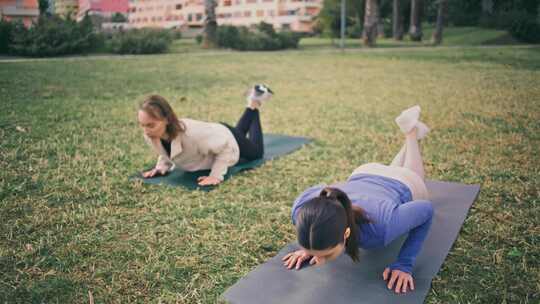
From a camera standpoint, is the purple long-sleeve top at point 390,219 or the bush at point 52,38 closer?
the purple long-sleeve top at point 390,219

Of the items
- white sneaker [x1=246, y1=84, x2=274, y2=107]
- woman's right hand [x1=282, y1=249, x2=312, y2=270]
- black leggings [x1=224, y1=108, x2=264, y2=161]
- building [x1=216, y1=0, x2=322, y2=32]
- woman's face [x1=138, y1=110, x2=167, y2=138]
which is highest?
building [x1=216, y1=0, x2=322, y2=32]

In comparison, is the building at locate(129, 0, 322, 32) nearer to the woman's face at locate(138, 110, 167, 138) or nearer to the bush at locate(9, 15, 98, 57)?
the bush at locate(9, 15, 98, 57)

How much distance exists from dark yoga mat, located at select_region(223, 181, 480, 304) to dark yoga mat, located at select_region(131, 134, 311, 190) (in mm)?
1478

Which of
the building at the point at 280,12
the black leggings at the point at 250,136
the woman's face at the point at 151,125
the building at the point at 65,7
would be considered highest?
the building at the point at 280,12

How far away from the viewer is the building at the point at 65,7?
1695 centimetres

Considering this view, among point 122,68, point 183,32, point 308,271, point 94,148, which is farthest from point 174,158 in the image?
point 183,32

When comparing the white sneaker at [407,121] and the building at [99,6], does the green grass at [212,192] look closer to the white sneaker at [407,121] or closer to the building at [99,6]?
the white sneaker at [407,121]

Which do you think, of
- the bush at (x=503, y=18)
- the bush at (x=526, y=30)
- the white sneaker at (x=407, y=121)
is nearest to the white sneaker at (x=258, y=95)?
the white sneaker at (x=407, y=121)

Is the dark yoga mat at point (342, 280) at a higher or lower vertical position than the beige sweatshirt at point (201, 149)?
lower

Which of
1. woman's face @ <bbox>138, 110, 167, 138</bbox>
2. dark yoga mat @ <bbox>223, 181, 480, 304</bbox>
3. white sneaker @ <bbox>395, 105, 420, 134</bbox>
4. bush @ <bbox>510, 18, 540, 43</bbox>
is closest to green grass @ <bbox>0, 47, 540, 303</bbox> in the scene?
dark yoga mat @ <bbox>223, 181, 480, 304</bbox>

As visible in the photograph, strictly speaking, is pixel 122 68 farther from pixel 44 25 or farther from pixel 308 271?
Answer: pixel 308 271

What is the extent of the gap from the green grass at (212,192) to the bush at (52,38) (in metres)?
6.94

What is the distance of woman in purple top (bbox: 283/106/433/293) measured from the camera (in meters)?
1.91

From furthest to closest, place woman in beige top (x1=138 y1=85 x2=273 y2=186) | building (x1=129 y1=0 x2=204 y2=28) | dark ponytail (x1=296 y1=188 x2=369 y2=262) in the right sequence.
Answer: building (x1=129 y1=0 x2=204 y2=28) → woman in beige top (x1=138 y1=85 x2=273 y2=186) → dark ponytail (x1=296 y1=188 x2=369 y2=262)
